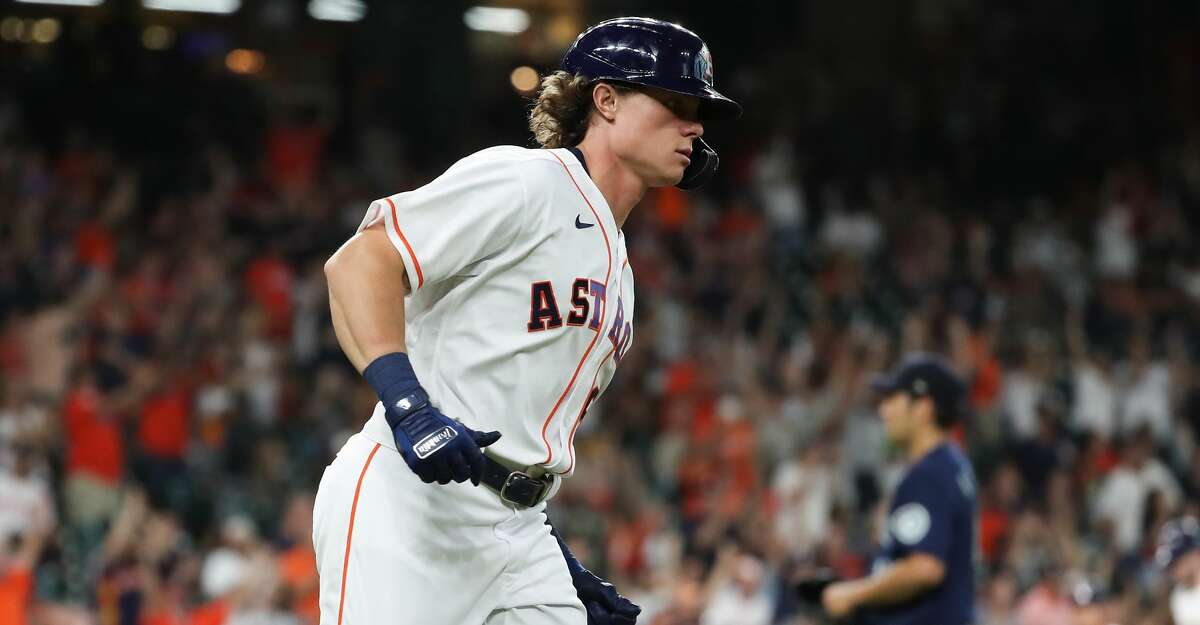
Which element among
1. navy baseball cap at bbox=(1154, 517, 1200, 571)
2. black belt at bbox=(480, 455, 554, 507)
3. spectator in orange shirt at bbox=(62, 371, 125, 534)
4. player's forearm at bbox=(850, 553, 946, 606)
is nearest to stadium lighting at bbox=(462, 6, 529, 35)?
spectator in orange shirt at bbox=(62, 371, 125, 534)

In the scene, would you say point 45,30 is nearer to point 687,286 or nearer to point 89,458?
point 89,458

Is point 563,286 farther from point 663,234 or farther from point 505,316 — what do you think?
point 663,234

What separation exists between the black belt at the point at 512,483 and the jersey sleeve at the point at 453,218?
15.1 inches

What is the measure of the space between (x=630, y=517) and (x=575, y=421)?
7.04 metres

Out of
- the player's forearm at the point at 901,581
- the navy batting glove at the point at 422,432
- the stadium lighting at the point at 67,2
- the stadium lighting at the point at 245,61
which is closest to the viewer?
the navy batting glove at the point at 422,432

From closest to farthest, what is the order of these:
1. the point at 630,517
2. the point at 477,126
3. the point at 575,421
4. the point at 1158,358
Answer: the point at 575,421, the point at 630,517, the point at 1158,358, the point at 477,126

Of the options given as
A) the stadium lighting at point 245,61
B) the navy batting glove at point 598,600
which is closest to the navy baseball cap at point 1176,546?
the navy batting glove at point 598,600

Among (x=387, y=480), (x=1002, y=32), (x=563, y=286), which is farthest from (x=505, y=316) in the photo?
(x=1002, y=32)

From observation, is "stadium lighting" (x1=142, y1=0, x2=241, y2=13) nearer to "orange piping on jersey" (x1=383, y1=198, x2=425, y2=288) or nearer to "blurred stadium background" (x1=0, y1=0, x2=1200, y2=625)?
"blurred stadium background" (x1=0, y1=0, x2=1200, y2=625)

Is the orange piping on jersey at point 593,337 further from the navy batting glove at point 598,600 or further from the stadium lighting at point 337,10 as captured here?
the stadium lighting at point 337,10

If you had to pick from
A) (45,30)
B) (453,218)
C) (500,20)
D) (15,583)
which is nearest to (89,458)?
(15,583)

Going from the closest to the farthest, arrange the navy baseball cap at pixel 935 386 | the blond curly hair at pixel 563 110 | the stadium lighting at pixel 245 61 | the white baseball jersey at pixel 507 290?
the white baseball jersey at pixel 507 290
the blond curly hair at pixel 563 110
the navy baseball cap at pixel 935 386
the stadium lighting at pixel 245 61

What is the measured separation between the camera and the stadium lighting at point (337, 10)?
14883 mm

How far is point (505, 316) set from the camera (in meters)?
2.94
